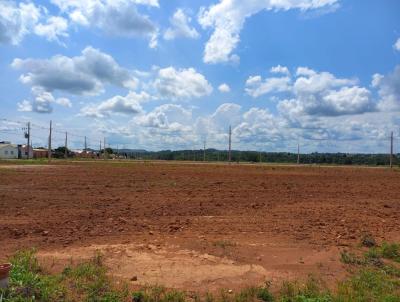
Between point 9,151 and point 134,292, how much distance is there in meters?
121

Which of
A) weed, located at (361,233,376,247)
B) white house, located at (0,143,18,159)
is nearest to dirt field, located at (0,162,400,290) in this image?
weed, located at (361,233,376,247)

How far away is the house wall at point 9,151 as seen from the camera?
374ft

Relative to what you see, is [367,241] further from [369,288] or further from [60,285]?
[60,285]

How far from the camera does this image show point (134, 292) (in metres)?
6.56

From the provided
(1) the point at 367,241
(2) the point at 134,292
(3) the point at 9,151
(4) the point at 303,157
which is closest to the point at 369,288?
(1) the point at 367,241

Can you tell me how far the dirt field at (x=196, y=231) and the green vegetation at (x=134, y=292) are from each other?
0.37 metres

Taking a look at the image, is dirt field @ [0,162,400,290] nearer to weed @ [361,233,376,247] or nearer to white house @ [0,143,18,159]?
weed @ [361,233,376,247]

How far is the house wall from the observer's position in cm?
11386

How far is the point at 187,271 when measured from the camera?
7.68 meters

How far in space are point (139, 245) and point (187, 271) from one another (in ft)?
5.93

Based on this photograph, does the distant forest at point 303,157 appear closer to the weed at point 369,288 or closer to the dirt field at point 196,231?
the dirt field at point 196,231

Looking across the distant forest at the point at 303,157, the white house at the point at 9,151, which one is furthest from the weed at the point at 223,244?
the white house at the point at 9,151

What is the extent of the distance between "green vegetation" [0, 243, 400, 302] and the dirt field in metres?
0.37

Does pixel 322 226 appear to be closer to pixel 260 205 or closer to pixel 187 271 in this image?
pixel 260 205
